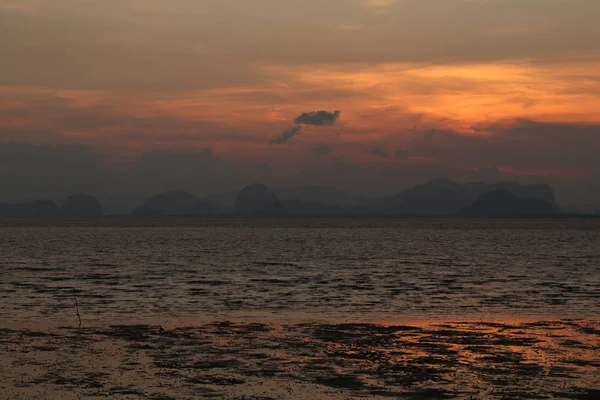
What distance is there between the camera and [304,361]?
24.4 meters

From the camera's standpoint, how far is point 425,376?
71.7 feet

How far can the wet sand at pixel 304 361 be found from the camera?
19984 mm

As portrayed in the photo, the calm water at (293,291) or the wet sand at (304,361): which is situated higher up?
the wet sand at (304,361)

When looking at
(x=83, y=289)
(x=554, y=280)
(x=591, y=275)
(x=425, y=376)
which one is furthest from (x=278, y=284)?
(x=425, y=376)

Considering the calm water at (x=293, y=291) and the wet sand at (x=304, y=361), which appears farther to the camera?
the calm water at (x=293, y=291)

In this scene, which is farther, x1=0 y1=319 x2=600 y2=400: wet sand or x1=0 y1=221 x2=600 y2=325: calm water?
x1=0 y1=221 x2=600 y2=325: calm water

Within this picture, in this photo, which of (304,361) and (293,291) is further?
(293,291)

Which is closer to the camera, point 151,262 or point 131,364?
point 131,364

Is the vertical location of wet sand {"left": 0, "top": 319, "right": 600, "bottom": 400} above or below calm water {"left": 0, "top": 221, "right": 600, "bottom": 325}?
above

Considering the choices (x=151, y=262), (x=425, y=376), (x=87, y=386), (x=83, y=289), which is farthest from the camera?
(x=151, y=262)

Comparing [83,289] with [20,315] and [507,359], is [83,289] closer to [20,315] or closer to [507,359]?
[20,315]

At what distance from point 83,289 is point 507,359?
3473 cm

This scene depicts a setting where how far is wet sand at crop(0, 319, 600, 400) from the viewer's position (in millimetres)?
19984

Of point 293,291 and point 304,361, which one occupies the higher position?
point 304,361
